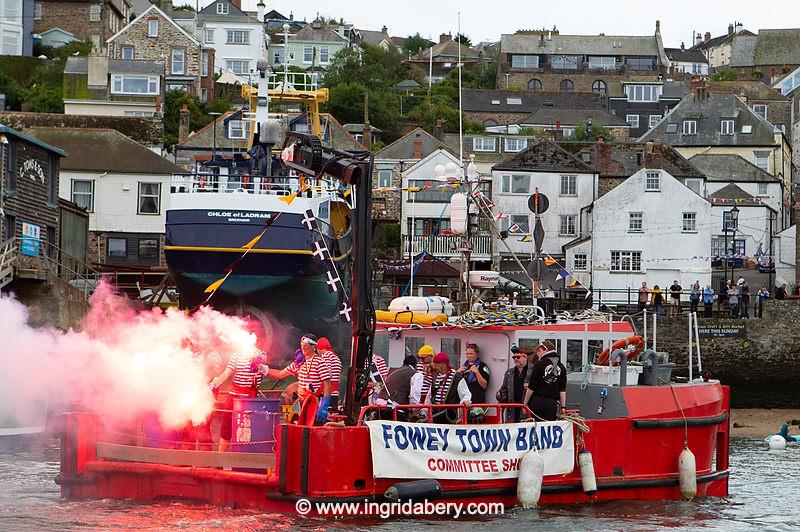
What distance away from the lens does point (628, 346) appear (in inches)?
770

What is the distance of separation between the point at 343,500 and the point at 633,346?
567cm

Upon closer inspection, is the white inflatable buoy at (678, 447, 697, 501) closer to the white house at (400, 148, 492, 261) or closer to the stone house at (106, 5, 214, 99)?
the white house at (400, 148, 492, 261)

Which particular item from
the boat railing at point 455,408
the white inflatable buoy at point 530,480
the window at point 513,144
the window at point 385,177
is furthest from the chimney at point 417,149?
the white inflatable buoy at point 530,480

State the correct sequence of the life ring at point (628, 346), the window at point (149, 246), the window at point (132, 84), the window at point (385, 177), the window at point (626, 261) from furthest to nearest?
1. the window at point (132, 84)
2. the window at point (385, 177)
3. the window at point (626, 261)
4. the window at point (149, 246)
5. the life ring at point (628, 346)

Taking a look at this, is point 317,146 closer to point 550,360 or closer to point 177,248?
point 550,360

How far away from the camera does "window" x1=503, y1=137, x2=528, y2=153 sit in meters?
73.3

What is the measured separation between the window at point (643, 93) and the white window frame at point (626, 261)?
49.6 m

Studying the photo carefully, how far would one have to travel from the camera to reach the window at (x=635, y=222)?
184ft

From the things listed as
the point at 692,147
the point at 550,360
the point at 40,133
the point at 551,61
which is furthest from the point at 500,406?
the point at 551,61

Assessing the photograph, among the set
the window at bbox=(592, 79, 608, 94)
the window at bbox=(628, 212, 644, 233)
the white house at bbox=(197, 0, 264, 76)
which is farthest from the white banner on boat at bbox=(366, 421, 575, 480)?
the window at bbox=(592, 79, 608, 94)

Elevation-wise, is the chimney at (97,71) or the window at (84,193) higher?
the chimney at (97,71)

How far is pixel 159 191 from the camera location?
5088 cm

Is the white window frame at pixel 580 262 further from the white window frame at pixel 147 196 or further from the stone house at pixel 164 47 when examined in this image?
the stone house at pixel 164 47
